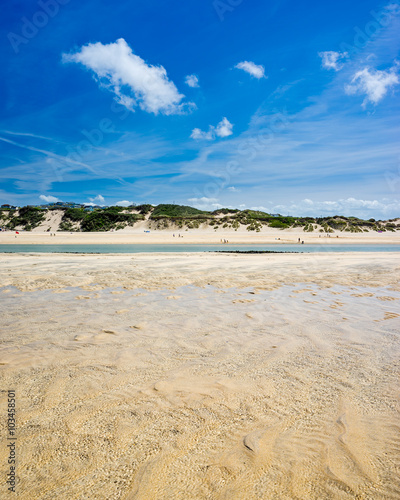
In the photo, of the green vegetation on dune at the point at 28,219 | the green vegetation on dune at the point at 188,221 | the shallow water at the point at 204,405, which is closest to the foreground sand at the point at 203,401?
the shallow water at the point at 204,405

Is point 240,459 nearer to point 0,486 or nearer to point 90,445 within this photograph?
point 90,445

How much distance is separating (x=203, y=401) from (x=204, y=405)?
8 cm

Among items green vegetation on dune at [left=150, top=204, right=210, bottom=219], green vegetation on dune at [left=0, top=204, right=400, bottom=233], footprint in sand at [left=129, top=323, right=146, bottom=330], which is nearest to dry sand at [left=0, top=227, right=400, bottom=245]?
green vegetation on dune at [left=0, top=204, right=400, bottom=233]

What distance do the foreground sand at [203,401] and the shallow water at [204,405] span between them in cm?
1

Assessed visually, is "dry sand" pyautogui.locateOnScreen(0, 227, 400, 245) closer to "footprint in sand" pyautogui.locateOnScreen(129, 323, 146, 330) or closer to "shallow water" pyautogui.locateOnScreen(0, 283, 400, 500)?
"footprint in sand" pyautogui.locateOnScreen(129, 323, 146, 330)

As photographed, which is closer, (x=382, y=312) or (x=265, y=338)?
(x=265, y=338)

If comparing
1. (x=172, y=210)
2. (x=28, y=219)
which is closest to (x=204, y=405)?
(x=28, y=219)

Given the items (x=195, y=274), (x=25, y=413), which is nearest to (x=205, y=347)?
(x=25, y=413)

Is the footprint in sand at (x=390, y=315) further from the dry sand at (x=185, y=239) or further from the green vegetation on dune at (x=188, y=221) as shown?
the green vegetation on dune at (x=188, y=221)

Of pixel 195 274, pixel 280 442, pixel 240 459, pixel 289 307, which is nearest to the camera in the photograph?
pixel 240 459

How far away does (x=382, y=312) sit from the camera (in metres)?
6.69

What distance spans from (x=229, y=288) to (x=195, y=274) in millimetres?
3117

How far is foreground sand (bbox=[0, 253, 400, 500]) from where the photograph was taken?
2.16 metres

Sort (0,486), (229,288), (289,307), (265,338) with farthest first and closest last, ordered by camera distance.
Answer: (229,288), (289,307), (265,338), (0,486)
